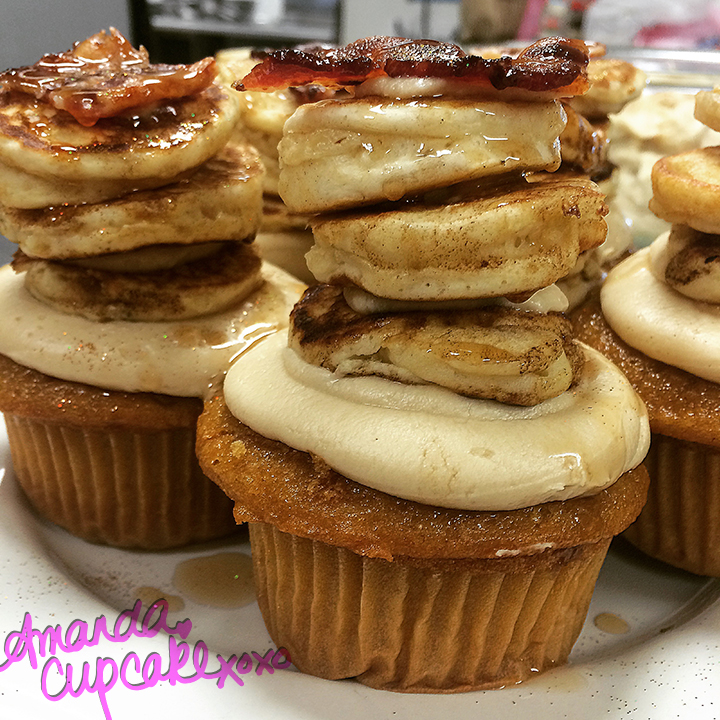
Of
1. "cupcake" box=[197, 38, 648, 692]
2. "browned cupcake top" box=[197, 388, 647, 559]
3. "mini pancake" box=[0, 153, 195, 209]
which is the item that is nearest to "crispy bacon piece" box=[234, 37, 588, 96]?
"cupcake" box=[197, 38, 648, 692]

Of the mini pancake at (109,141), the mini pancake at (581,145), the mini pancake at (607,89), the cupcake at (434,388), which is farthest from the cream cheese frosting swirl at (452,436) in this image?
A: the mini pancake at (607,89)

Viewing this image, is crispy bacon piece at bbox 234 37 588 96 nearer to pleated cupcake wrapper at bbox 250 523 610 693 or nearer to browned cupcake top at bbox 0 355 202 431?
browned cupcake top at bbox 0 355 202 431

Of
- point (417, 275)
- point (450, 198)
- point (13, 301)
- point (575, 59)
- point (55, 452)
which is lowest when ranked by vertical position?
point (55, 452)

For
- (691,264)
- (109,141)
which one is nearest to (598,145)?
(691,264)

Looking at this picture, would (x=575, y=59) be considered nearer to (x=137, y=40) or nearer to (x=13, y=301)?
(x=13, y=301)

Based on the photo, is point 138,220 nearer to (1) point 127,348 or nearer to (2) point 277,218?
(1) point 127,348

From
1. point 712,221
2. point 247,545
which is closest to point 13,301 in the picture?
point 247,545
